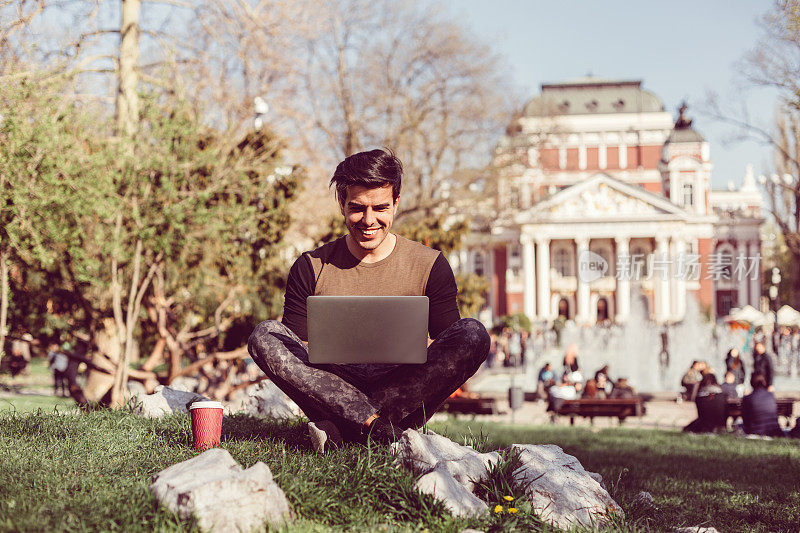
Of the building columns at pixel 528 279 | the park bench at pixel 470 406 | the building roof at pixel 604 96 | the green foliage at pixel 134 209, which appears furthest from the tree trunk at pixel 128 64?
the building roof at pixel 604 96

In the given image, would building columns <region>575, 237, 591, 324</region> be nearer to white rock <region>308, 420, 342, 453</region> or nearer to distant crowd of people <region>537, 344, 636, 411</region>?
distant crowd of people <region>537, 344, 636, 411</region>

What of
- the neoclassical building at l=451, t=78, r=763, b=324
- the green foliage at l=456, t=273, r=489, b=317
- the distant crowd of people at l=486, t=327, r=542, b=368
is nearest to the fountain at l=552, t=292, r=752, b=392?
the distant crowd of people at l=486, t=327, r=542, b=368

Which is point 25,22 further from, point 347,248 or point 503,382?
point 503,382

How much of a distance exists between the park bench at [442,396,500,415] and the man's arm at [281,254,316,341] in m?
11.1

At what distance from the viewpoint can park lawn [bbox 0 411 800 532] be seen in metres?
3.15

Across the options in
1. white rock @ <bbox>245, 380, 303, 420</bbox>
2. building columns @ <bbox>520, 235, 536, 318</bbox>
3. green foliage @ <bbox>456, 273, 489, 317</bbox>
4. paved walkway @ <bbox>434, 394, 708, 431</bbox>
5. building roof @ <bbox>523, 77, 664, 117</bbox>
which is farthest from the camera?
building roof @ <bbox>523, 77, 664, 117</bbox>

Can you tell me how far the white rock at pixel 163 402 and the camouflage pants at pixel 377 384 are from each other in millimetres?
1508

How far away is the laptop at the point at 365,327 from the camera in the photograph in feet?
12.1

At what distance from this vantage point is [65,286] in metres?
11.8

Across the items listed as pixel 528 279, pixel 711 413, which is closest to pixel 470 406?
pixel 711 413

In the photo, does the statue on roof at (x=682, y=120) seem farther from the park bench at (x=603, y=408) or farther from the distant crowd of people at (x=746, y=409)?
the park bench at (x=603, y=408)

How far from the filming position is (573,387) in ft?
54.0

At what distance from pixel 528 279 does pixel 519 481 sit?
59704 millimetres

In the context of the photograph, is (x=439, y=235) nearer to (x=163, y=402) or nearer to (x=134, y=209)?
(x=134, y=209)
